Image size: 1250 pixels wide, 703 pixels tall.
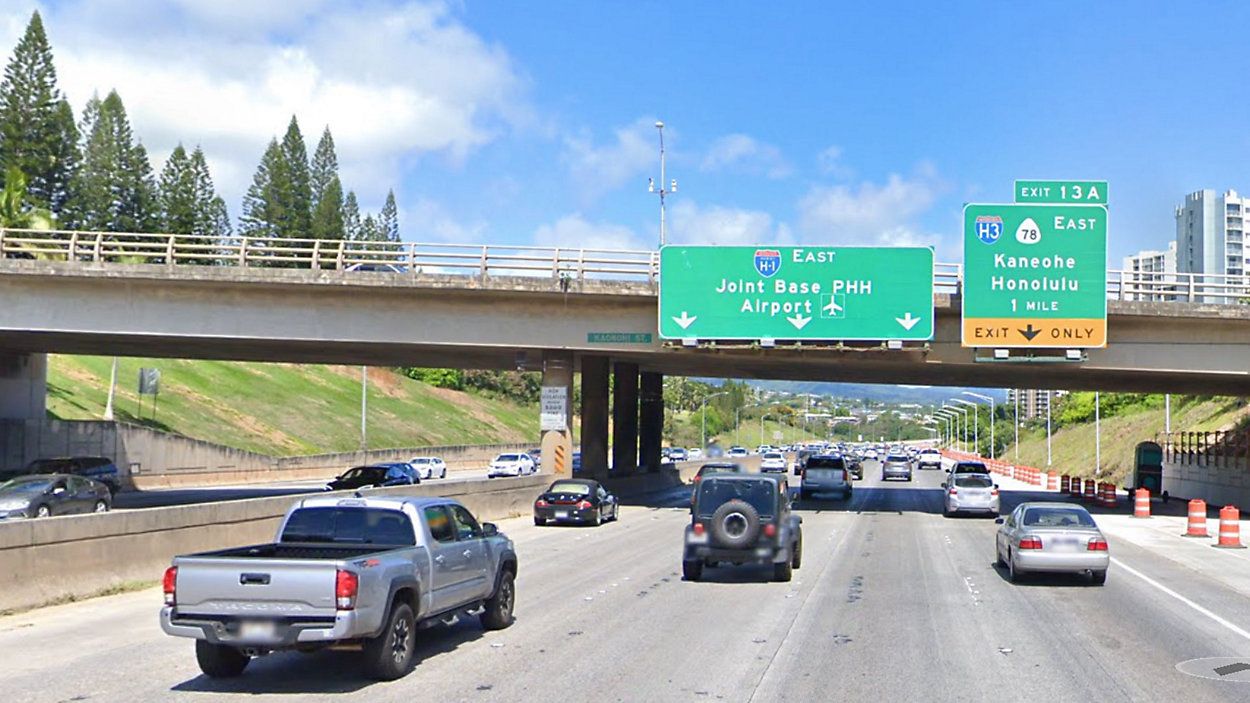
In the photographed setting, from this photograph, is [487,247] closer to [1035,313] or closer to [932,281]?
[932,281]

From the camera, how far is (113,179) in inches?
3989

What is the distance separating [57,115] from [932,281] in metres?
75.5

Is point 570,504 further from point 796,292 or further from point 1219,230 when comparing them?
point 1219,230

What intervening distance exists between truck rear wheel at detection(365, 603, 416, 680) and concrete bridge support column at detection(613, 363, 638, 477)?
39.8 meters

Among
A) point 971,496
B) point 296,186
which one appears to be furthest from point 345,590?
point 296,186

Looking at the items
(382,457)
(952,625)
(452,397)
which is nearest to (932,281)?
(952,625)

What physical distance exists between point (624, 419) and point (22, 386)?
81.1 feet

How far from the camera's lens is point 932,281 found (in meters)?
36.6

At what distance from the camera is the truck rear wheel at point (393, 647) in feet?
36.6

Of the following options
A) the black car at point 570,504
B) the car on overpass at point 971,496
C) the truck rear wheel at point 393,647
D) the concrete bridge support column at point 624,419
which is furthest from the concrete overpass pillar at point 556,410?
the truck rear wheel at point 393,647

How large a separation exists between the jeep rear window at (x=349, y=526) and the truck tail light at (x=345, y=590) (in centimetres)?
174

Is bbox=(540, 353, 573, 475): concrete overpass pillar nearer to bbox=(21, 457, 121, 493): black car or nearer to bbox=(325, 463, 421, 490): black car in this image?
bbox=(325, 463, 421, 490): black car

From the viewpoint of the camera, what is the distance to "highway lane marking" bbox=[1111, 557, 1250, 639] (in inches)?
604

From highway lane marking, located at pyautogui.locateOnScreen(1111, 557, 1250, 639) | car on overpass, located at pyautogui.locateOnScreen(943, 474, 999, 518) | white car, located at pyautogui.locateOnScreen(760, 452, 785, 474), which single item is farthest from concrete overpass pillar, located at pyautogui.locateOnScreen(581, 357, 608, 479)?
white car, located at pyautogui.locateOnScreen(760, 452, 785, 474)
